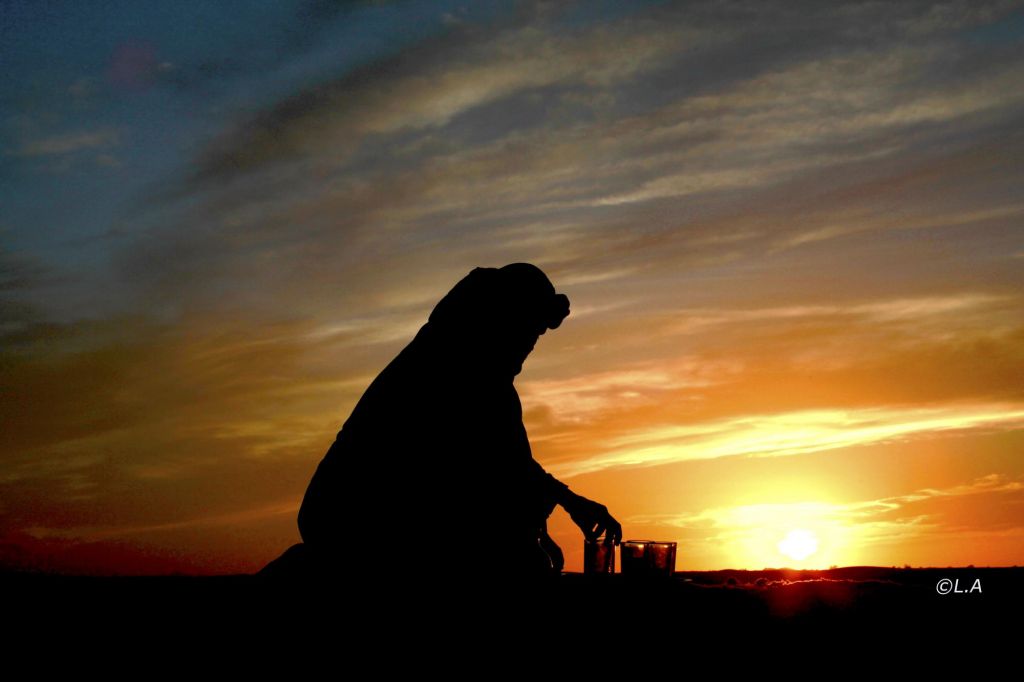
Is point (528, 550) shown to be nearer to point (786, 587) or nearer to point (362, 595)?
point (362, 595)

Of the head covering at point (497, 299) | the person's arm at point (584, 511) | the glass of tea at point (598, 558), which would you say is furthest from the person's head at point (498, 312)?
the glass of tea at point (598, 558)

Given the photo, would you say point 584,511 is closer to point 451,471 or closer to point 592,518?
point 592,518

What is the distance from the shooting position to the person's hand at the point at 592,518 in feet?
17.0

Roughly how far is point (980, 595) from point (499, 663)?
2.17 m

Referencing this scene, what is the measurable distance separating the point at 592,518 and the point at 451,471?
844 mm

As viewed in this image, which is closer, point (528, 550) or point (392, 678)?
point (392, 678)

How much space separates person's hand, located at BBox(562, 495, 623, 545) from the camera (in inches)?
204

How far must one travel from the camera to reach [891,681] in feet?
12.4

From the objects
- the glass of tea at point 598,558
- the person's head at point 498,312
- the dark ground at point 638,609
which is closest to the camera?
the dark ground at point 638,609

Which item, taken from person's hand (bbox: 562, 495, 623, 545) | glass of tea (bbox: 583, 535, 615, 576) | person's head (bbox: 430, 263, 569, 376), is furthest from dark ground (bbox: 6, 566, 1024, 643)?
person's head (bbox: 430, 263, 569, 376)

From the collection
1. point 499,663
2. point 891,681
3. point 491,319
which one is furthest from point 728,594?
point 491,319

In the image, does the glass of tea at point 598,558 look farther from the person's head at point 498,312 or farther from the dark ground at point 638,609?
the person's head at point 498,312

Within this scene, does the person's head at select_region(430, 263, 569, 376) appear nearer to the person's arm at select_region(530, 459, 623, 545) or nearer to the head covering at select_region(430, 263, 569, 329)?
the head covering at select_region(430, 263, 569, 329)

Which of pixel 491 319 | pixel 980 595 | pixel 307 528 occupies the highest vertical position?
pixel 491 319
